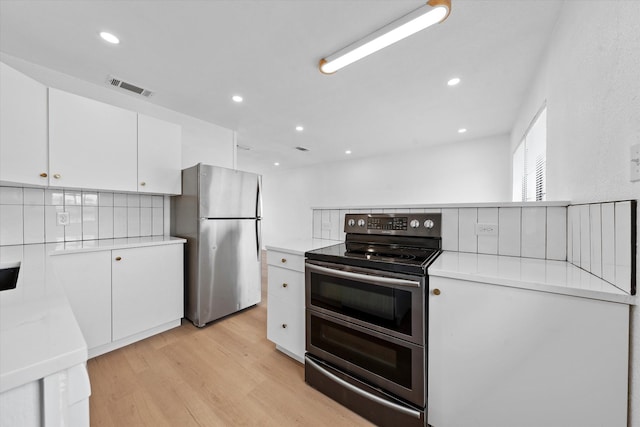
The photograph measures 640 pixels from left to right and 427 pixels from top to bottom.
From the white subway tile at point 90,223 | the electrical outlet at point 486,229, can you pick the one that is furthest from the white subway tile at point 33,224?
the electrical outlet at point 486,229

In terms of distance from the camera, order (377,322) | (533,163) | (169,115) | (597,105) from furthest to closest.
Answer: (169,115) → (533,163) → (377,322) → (597,105)

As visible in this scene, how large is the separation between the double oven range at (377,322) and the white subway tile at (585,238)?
65 centimetres

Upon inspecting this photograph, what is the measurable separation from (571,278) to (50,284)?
2.03m

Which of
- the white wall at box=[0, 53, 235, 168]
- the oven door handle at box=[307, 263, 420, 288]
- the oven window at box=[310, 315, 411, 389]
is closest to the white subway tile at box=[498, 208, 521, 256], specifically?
the oven door handle at box=[307, 263, 420, 288]

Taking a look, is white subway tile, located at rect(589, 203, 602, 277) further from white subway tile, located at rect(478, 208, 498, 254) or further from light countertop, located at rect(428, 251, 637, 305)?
white subway tile, located at rect(478, 208, 498, 254)

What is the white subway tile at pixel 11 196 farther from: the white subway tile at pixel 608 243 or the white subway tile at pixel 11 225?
the white subway tile at pixel 608 243

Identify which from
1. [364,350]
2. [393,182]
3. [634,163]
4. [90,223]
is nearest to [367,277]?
[364,350]

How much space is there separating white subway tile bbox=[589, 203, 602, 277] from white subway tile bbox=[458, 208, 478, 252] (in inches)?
20.4

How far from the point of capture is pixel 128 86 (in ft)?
7.88

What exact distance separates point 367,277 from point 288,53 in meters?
1.87

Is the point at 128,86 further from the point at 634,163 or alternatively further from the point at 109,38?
the point at 634,163

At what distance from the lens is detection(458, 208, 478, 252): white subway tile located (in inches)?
60.4

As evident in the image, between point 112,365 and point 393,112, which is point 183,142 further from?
point 393,112

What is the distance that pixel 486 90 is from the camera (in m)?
2.58
